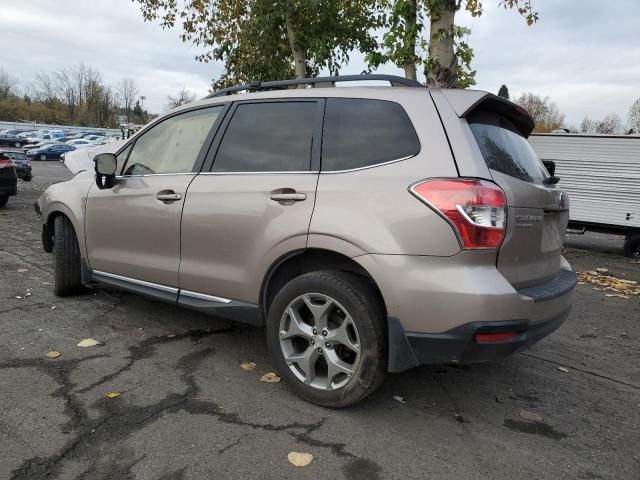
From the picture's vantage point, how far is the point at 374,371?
9.37 feet

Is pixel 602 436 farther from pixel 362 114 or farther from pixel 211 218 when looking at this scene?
pixel 211 218

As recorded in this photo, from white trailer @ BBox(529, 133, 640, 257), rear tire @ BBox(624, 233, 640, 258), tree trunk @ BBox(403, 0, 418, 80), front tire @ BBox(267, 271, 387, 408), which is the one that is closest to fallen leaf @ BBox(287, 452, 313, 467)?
front tire @ BBox(267, 271, 387, 408)

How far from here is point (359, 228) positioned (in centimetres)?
285

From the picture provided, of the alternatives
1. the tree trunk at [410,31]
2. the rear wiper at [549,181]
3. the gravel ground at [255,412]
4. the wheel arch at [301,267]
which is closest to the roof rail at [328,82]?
the rear wiper at [549,181]

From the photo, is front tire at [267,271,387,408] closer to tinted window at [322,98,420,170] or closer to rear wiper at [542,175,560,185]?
tinted window at [322,98,420,170]

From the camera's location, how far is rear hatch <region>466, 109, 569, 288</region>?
9.00 ft

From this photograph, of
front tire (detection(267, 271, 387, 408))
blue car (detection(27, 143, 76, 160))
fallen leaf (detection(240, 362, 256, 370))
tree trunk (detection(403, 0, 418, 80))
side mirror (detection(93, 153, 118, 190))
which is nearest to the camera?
front tire (detection(267, 271, 387, 408))

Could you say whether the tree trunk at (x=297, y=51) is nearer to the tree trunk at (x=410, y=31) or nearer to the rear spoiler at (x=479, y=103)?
the tree trunk at (x=410, y=31)

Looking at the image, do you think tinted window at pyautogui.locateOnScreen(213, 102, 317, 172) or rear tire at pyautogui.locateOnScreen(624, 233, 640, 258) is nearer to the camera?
tinted window at pyautogui.locateOnScreen(213, 102, 317, 172)

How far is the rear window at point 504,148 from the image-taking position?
9.46 ft

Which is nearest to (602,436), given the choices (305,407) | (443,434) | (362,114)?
(443,434)

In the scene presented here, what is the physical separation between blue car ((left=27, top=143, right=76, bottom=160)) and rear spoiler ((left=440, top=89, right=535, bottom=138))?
4407cm

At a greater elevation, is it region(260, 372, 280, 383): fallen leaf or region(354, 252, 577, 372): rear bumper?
region(354, 252, 577, 372): rear bumper

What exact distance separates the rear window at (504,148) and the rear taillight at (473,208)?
22 cm
